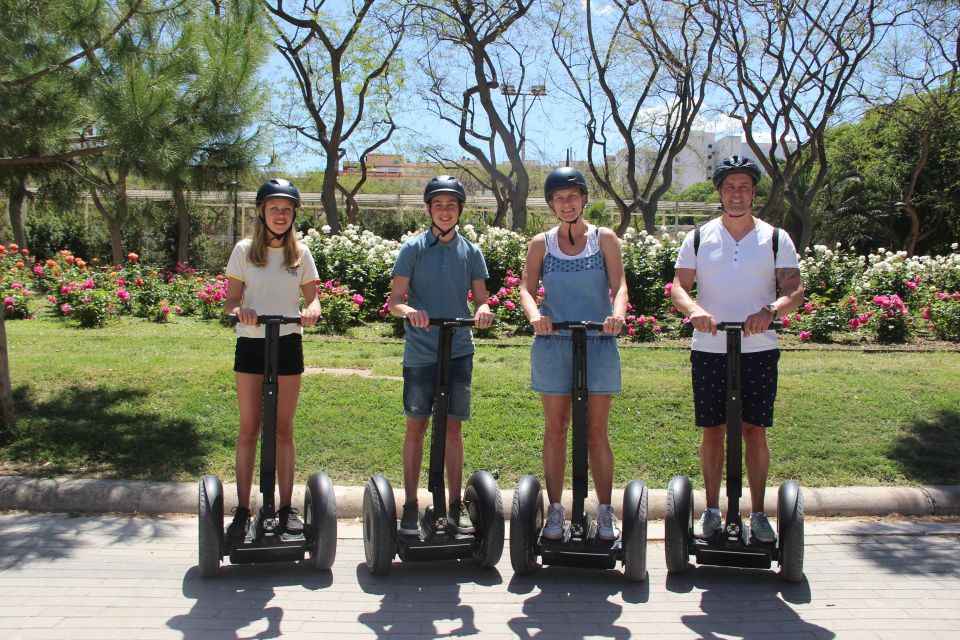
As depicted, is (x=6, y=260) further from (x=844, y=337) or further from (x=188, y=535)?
(x=844, y=337)

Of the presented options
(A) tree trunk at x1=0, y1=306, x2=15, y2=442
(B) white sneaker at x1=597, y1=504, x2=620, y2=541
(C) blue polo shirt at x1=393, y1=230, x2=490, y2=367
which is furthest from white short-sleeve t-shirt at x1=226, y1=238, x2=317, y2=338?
(A) tree trunk at x1=0, y1=306, x2=15, y2=442

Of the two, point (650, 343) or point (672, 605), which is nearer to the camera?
point (672, 605)

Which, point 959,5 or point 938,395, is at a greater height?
point 959,5

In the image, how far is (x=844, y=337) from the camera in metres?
11.0

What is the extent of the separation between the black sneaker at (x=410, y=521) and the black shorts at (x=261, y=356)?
917 mm

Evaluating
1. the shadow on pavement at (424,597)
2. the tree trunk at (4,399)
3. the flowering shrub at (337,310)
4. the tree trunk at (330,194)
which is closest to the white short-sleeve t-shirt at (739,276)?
the shadow on pavement at (424,597)

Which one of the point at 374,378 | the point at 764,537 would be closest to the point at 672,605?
the point at 764,537

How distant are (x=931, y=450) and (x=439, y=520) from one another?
3889 mm

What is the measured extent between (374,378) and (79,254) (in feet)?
72.7

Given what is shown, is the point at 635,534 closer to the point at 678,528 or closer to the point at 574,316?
the point at 678,528

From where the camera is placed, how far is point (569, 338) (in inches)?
165

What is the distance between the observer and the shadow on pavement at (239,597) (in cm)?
353

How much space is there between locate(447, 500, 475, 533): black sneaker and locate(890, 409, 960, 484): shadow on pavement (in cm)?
320

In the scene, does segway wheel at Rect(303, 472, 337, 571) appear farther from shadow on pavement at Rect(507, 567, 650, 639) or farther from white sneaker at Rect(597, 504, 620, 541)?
white sneaker at Rect(597, 504, 620, 541)
